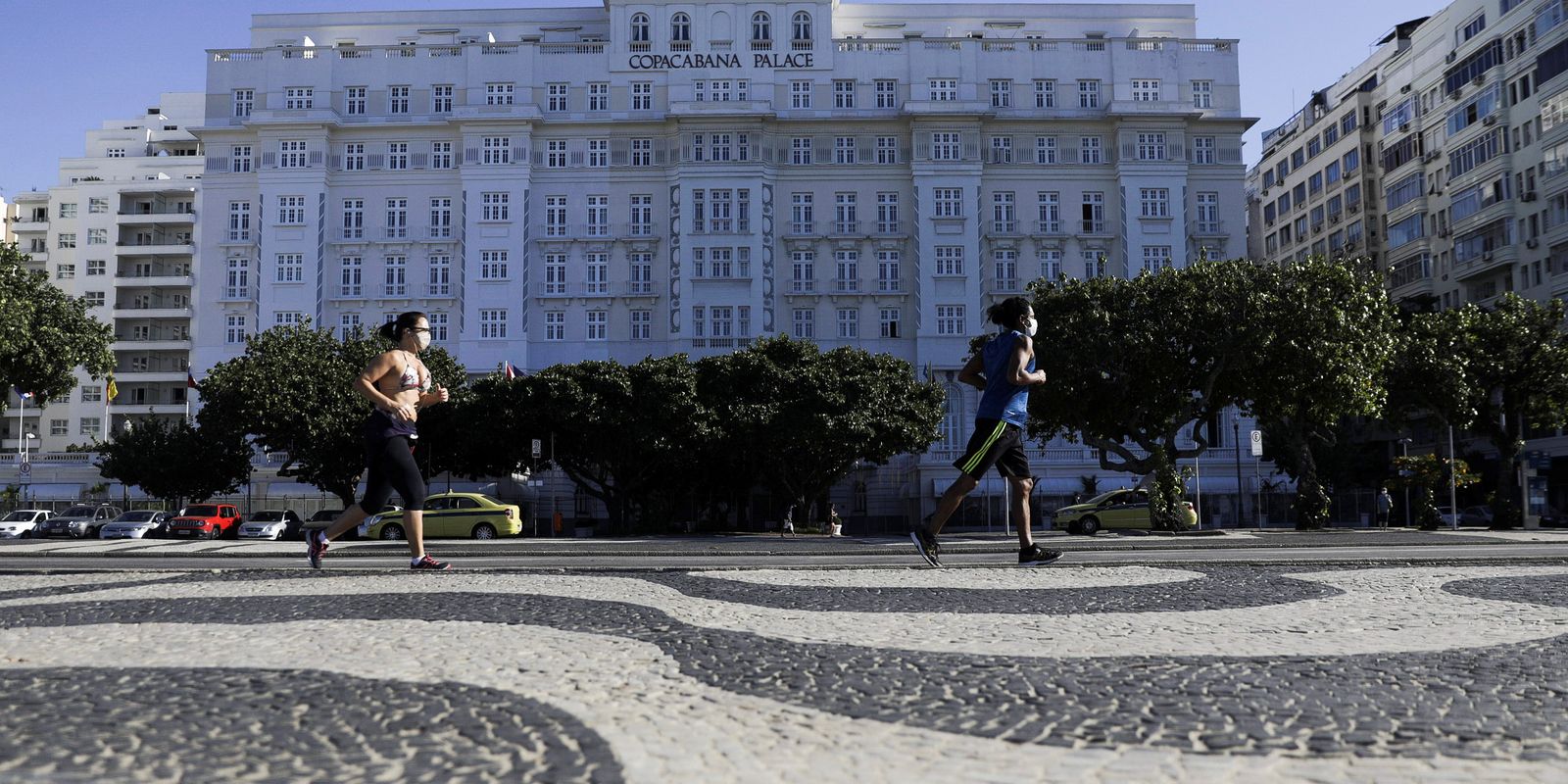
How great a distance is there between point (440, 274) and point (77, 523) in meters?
23.4

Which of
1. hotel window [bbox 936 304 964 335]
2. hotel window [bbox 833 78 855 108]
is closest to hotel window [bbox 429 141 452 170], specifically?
hotel window [bbox 833 78 855 108]

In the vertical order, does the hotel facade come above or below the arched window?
below

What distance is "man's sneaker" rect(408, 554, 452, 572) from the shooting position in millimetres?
9859

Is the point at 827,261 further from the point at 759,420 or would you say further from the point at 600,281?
the point at 759,420

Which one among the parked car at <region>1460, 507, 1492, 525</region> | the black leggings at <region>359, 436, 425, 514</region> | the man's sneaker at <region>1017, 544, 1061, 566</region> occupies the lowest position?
the parked car at <region>1460, 507, 1492, 525</region>

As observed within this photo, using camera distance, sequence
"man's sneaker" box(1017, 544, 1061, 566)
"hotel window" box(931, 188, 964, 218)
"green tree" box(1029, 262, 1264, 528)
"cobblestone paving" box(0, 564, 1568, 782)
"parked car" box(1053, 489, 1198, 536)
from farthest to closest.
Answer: "hotel window" box(931, 188, 964, 218), "parked car" box(1053, 489, 1198, 536), "green tree" box(1029, 262, 1264, 528), "man's sneaker" box(1017, 544, 1061, 566), "cobblestone paving" box(0, 564, 1568, 782)

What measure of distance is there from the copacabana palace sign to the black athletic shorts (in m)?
64.9

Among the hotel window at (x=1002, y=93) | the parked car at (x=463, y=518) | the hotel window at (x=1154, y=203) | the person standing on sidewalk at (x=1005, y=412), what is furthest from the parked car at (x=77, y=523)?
the hotel window at (x=1154, y=203)

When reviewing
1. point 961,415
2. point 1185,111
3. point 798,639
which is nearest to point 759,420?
A: point 961,415

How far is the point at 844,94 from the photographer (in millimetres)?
71938

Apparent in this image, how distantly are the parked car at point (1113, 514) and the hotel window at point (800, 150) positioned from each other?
114 feet

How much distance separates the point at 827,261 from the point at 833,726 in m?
67.5

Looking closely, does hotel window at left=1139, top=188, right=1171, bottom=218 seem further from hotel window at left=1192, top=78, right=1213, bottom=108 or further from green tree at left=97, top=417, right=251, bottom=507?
green tree at left=97, top=417, right=251, bottom=507

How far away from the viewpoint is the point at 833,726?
3.64 metres
